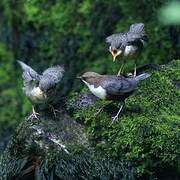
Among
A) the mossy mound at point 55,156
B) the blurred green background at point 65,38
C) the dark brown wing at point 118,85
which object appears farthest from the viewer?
the blurred green background at point 65,38

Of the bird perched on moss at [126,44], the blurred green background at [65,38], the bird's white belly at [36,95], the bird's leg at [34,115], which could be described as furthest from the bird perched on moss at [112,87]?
the blurred green background at [65,38]

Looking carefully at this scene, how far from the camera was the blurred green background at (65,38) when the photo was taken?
7754mm

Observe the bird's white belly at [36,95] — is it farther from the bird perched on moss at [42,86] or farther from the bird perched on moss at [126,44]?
the bird perched on moss at [126,44]

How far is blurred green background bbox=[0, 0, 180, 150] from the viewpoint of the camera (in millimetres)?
7754

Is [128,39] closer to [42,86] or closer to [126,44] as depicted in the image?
[126,44]

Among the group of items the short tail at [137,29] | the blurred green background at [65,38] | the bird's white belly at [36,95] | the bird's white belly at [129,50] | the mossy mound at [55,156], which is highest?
the short tail at [137,29]

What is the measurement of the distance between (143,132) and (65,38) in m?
4.58

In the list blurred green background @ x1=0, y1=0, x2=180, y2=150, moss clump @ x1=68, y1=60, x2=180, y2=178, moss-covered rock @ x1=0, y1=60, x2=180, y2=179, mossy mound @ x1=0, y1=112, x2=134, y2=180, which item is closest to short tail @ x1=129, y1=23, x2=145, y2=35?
moss clump @ x1=68, y1=60, x2=180, y2=178

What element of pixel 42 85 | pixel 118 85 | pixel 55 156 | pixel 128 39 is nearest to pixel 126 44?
pixel 128 39

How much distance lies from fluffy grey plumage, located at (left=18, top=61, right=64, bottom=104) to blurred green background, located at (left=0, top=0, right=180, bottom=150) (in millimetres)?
3164

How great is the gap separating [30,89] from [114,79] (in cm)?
78

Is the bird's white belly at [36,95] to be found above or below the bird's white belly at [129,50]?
below

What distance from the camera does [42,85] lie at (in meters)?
4.48

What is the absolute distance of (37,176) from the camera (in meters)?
4.19
